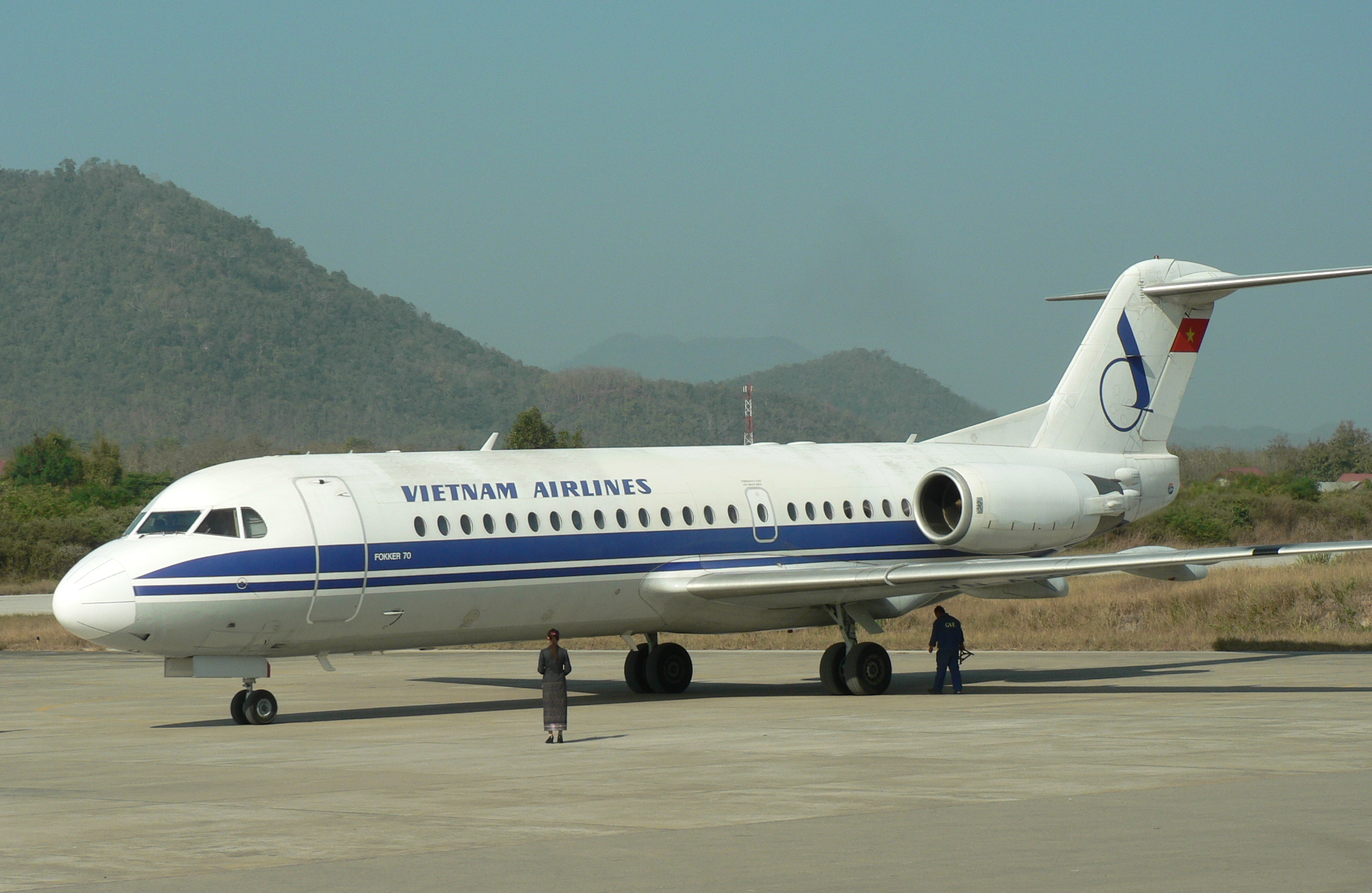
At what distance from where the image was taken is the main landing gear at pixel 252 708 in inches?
878

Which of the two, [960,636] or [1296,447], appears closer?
[960,636]

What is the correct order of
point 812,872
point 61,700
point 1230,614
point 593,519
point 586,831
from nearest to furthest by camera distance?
point 812,872
point 586,831
point 593,519
point 61,700
point 1230,614

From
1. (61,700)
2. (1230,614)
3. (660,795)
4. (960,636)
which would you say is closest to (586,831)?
(660,795)

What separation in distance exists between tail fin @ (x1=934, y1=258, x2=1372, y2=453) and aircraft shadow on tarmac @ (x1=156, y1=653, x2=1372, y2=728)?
4.03 meters

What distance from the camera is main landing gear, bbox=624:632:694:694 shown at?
2689 cm

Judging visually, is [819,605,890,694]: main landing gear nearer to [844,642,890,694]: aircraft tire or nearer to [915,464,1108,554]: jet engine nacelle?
[844,642,890,694]: aircraft tire

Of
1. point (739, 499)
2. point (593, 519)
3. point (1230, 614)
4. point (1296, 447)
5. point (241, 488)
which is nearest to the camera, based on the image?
point (241, 488)

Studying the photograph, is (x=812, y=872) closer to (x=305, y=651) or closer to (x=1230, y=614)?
(x=305, y=651)

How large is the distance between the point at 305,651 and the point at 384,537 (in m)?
1.77

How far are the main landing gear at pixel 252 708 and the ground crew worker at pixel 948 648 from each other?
9.28 meters

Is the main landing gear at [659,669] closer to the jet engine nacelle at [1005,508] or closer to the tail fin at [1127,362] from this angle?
the jet engine nacelle at [1005,508]

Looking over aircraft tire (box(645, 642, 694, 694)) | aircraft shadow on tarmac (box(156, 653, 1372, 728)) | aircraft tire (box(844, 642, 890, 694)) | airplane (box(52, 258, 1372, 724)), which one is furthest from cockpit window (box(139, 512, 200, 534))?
aircraft tire (box(844, 642, 890, 694))

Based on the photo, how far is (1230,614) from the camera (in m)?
35.8

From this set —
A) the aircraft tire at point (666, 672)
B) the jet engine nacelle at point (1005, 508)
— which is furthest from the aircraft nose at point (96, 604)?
the jet engine nacelle at point (1005, 508)
